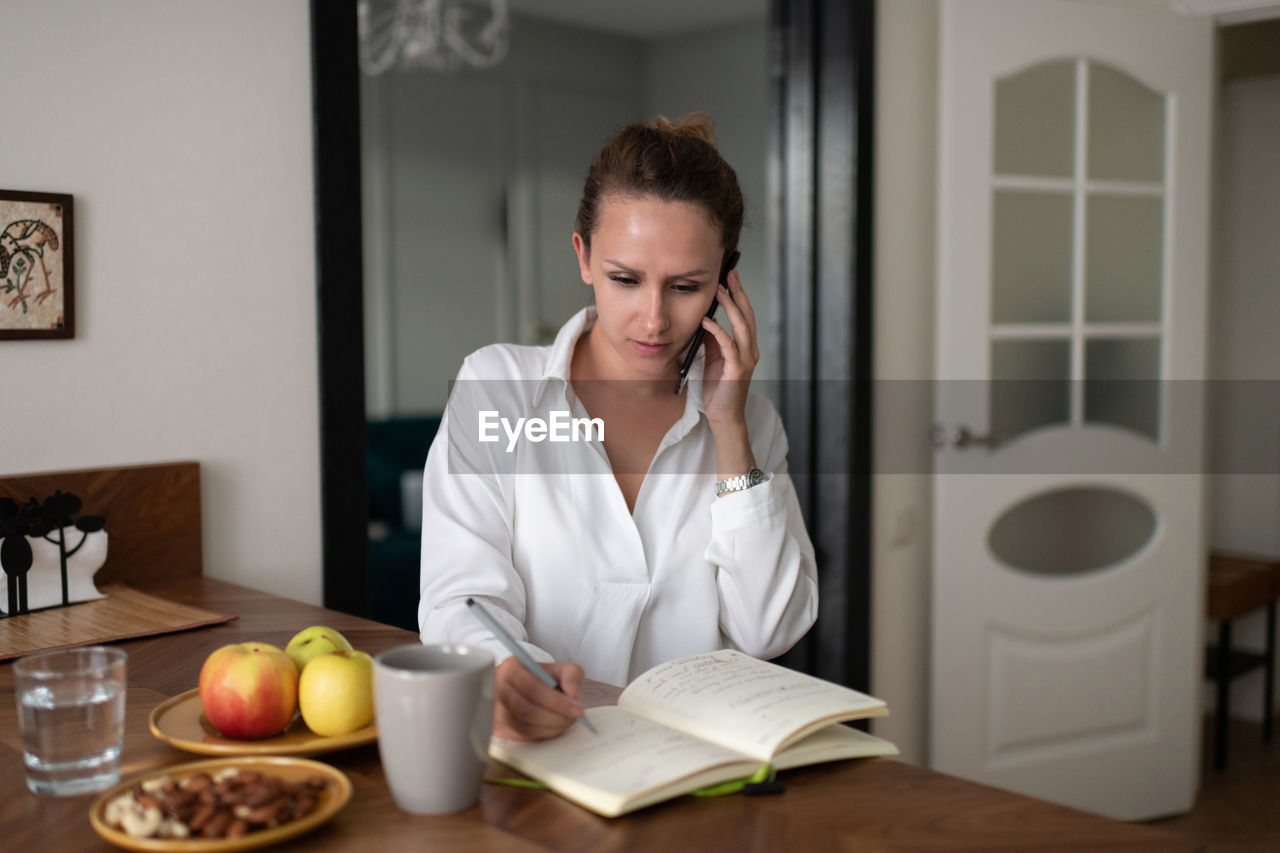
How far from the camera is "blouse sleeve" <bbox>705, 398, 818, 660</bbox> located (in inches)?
58.2

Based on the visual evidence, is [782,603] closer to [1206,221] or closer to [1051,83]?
[1051,83]

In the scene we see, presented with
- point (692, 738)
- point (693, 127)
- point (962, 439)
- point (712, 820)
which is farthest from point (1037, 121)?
point (712, 820)

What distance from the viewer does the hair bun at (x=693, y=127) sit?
5.03 ft

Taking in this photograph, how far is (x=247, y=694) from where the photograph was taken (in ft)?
3.19

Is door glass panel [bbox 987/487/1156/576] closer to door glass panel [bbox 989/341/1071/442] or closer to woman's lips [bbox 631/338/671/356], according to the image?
door glass panel [bbox 989/341/1071/442]

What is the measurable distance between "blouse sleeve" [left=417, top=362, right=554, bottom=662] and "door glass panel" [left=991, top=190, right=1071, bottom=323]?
1728mm

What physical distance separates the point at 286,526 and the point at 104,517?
33cm

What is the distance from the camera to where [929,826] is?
34.5 inches

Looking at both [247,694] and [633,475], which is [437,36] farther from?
[247,694]

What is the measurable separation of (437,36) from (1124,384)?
334cm

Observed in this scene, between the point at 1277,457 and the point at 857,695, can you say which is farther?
the point at 1277,457

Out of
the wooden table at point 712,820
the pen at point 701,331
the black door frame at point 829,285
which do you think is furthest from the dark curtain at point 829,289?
the wooden table at point 712,820

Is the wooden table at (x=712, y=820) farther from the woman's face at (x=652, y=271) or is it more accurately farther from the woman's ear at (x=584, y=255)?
the woman's ear at (x=584, y=255)

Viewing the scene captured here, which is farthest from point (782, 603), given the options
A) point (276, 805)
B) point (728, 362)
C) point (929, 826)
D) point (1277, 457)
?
point (1277, 457)
